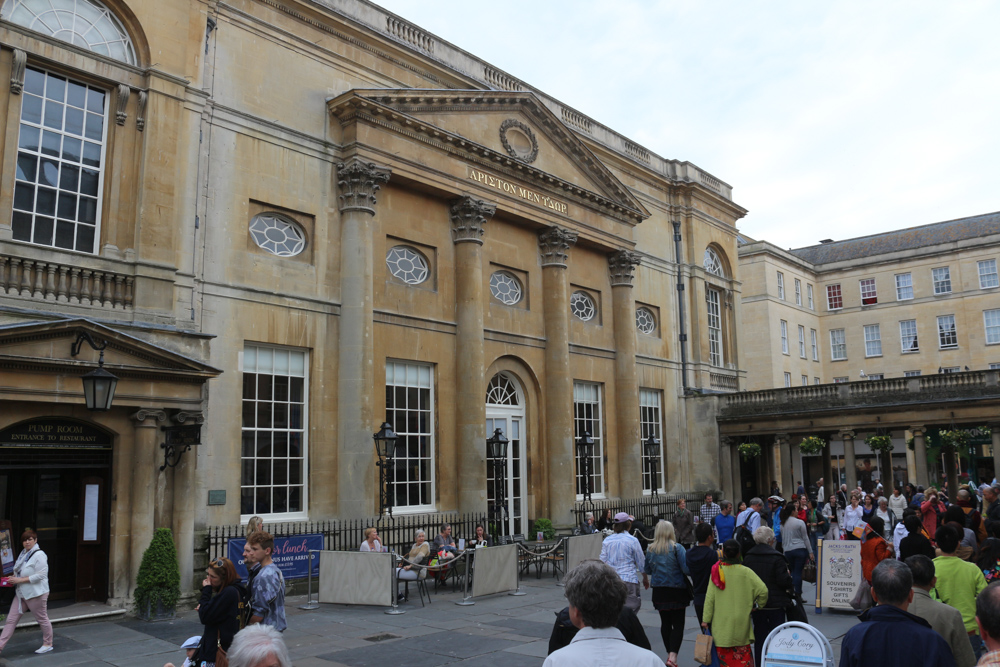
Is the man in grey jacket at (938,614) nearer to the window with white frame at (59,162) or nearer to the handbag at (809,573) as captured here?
the handbag at (809,573)

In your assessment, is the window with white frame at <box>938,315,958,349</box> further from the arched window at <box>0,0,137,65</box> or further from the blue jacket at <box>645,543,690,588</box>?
the arched window at <box>0,0,137,65</box>

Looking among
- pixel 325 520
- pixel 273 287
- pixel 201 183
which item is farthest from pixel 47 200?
pixel 325 520

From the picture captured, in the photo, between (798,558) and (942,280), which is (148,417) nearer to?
(798,558)

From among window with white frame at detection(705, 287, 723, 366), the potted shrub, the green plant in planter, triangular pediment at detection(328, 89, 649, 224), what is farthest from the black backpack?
window with white frame at detection(705, 287, 723, 366)

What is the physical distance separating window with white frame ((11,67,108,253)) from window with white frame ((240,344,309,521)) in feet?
13.7

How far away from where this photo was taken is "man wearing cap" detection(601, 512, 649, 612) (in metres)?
9.67

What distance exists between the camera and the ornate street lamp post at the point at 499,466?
19703 millimetres

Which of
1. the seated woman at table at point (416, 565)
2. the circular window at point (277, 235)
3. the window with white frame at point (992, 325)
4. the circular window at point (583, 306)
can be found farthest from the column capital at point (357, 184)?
the window with white frame at point (992, 325)

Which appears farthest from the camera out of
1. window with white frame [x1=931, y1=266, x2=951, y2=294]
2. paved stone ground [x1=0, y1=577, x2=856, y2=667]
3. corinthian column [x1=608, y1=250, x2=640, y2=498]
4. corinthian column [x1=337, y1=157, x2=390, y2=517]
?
window with white frame [x1=931, y1=266, x2=951, y2=294]

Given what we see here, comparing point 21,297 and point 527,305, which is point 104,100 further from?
point 527,305

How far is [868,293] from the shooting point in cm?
4928

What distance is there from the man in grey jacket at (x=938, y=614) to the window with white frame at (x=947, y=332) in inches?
1847

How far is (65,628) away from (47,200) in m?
7.23

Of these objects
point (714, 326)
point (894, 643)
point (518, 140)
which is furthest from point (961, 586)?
point (714, 326)
